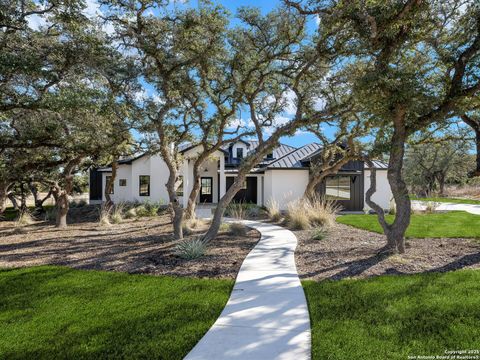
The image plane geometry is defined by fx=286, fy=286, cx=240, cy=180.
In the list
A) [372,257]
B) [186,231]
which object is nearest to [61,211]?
[186,231]

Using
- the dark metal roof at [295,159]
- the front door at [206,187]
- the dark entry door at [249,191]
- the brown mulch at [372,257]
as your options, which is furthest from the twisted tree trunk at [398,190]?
the front door at [206,187]

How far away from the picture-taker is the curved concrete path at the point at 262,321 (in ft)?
10.5

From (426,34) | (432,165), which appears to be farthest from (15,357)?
(432,165)

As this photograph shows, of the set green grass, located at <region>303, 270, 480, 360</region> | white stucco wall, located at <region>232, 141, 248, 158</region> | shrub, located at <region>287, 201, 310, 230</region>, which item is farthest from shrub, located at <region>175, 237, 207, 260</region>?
white stucco wall, located at <region>232, 141, 248, 158</region>

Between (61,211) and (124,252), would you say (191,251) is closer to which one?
(124,252)

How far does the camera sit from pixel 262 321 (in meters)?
3.88

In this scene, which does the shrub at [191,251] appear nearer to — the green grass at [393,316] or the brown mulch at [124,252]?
the brown mulch at [124,252]

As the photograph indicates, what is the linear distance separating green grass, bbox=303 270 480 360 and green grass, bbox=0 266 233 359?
157 cm

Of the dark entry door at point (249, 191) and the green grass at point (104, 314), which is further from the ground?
the dark entry door at point (249, 191)

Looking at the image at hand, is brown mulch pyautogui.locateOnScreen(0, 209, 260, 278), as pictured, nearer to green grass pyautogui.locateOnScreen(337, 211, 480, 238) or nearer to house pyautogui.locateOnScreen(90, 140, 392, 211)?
green grass pyautogui.locateOnScreen(337, 211, 480, 238)

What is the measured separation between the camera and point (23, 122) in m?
8.52

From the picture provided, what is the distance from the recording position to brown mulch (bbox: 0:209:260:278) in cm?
636

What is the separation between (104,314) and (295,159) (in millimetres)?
17178

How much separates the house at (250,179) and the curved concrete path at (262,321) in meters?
11.0
